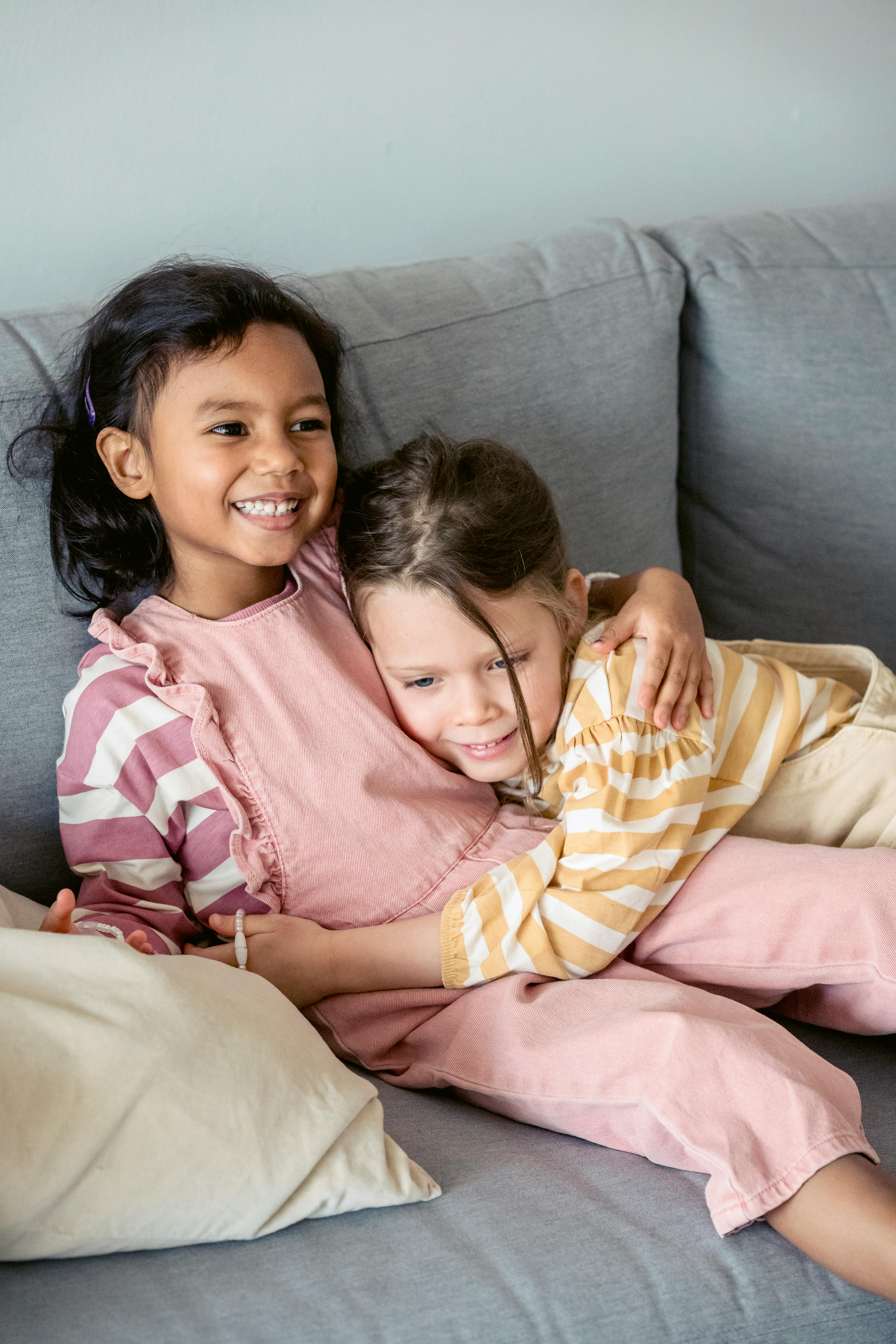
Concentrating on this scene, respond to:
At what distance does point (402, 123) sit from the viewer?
64.7 inches

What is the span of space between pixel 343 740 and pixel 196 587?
0.78ft

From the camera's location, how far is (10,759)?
1.15 meters

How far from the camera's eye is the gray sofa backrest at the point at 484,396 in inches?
45.9

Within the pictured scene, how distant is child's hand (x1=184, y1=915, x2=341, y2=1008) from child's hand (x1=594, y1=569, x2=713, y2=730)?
413 mm

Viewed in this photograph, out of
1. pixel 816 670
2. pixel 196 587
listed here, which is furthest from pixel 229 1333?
pixel 816 670

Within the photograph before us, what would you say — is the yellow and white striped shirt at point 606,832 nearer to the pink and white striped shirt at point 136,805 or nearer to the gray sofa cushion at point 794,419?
the pink and white striped shirt at point 136,805

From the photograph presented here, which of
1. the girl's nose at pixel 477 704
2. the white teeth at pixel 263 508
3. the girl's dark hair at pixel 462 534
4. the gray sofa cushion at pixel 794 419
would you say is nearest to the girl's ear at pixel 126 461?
the white teeth at pixel 263 508

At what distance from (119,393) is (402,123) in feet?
2.47

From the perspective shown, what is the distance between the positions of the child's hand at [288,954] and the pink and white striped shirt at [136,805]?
5cm

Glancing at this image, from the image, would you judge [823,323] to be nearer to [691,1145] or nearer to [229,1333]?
[691,1145]

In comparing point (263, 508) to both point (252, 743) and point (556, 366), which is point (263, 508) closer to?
point (252, 743)

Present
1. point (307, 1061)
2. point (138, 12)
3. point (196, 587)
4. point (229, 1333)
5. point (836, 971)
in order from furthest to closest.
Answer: point (138, 12) → point (196, 587) → point (836, 971) → point (307, 1061) → point (229, 1333)

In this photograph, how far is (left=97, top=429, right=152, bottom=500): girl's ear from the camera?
1177mm

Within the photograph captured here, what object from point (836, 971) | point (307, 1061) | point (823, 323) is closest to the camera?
point (307, 1061)
